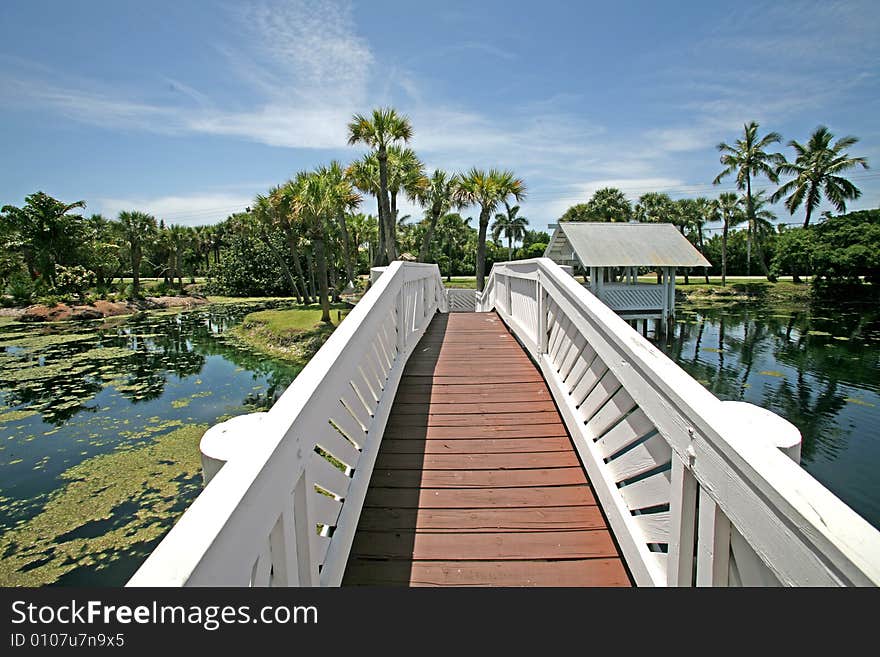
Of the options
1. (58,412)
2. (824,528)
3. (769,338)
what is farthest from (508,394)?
(769,338)

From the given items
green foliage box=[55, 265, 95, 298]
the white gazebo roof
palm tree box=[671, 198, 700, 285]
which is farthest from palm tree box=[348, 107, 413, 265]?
palm tree box=[671, 198, 700, 285]

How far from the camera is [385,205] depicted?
74.2 ft

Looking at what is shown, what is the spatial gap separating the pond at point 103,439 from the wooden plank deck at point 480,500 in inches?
231

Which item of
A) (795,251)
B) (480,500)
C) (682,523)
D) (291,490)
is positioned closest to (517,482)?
(480,500)

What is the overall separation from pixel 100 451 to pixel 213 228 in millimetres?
58657

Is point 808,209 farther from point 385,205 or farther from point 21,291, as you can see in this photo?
point 21,291

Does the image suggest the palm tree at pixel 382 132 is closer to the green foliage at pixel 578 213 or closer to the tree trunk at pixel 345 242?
the tree trunk at pixel 345 242

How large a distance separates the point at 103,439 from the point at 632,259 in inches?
880

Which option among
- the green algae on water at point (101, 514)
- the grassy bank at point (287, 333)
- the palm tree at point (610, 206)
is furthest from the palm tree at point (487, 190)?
the palm tree at point (610, 206)

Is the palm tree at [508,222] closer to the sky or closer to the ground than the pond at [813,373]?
closer to the sky

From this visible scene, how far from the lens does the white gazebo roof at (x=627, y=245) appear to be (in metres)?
23.5

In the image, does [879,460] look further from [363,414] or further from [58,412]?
[58,412]

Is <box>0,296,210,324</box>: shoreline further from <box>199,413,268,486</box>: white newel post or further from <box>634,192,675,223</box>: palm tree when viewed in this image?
<box>634,192,675,223</box>: palm tree

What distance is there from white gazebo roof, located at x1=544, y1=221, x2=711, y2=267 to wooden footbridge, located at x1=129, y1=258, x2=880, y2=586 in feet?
66.4
